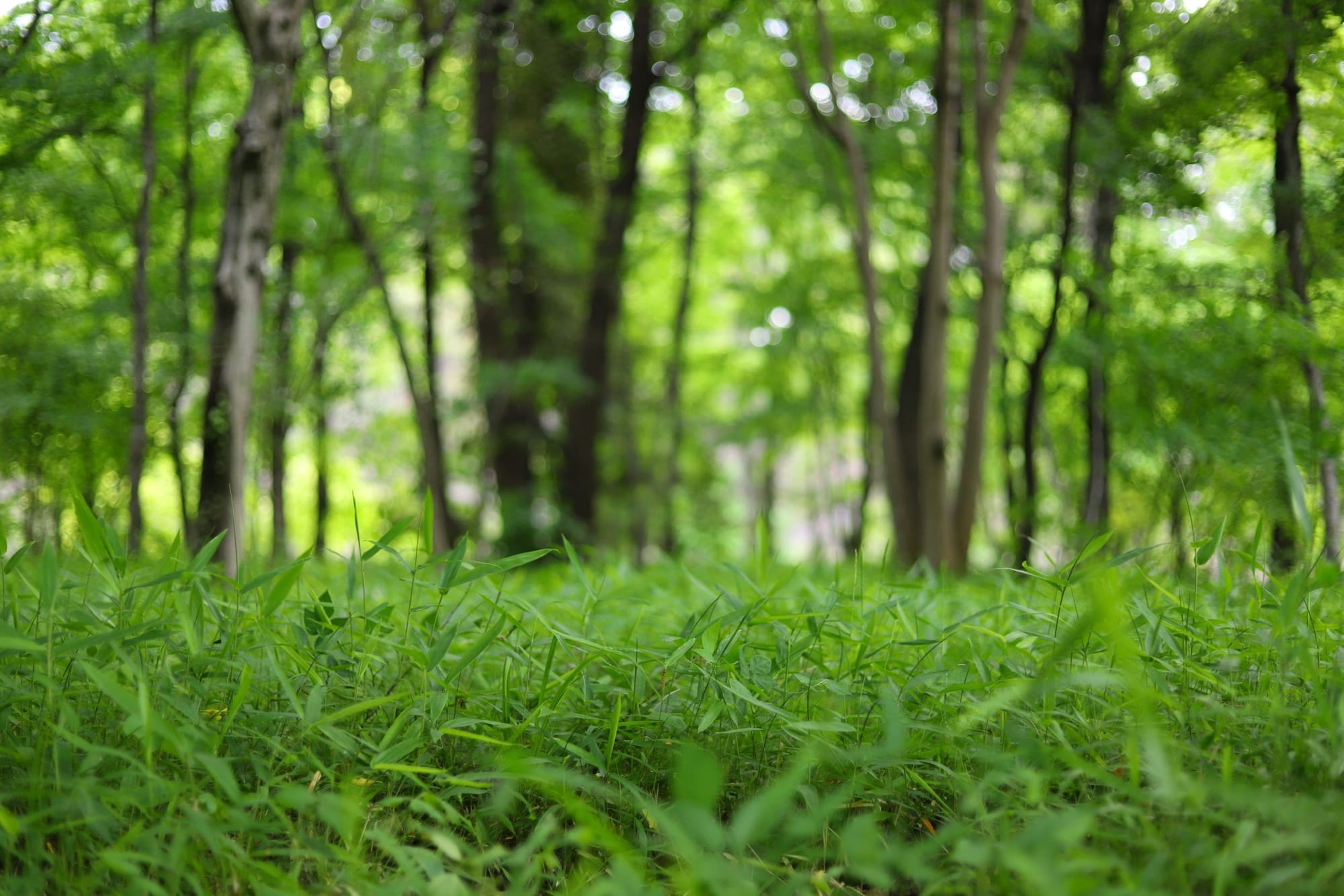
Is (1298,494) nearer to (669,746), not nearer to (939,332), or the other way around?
(669,746)

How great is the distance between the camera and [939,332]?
5.57 metres

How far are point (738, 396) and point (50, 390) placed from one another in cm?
1279

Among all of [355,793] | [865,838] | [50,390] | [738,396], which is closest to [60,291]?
[50,390]

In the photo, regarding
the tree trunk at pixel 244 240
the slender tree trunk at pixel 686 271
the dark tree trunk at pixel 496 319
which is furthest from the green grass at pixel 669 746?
the slender tree trunk at pixel 686 271

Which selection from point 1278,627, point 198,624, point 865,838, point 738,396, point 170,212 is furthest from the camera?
point 738,396

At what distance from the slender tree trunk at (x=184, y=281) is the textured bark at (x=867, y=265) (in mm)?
4562

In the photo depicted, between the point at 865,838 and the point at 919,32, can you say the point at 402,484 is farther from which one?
the point at 865,838

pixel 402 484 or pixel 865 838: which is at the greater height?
pixel 865 838

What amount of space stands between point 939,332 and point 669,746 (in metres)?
4.46

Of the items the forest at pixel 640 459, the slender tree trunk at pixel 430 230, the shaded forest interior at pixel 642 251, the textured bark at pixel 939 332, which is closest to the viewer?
the forest at pixel 640 459

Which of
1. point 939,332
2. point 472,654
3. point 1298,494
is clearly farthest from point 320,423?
point 1298,494

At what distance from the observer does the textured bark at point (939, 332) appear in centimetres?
535

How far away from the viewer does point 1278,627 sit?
1.57 m

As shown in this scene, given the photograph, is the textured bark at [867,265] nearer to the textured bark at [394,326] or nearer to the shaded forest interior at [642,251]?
the shaded forest interior at [642,251]
